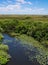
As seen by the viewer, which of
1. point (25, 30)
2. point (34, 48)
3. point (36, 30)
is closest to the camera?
point (34, 48)

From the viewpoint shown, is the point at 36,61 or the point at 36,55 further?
the point at 36,55

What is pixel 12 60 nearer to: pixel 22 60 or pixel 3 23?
pixel 22 60

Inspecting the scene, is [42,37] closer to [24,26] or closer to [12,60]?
[24,26]

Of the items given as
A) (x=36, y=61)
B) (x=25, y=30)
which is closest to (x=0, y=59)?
(x=36, y=61)

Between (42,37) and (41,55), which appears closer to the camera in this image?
(41,55)

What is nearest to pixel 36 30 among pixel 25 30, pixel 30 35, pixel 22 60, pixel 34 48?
pixel 30 35

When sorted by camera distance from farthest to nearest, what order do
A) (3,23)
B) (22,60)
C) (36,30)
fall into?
(3,23) < (36,30) < (22,60)

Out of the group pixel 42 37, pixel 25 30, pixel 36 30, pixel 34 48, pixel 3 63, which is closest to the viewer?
pixel 3 63

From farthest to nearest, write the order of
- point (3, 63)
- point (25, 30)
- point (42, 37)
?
point (25, 30)
point (42, 37)
point (3, 63)
